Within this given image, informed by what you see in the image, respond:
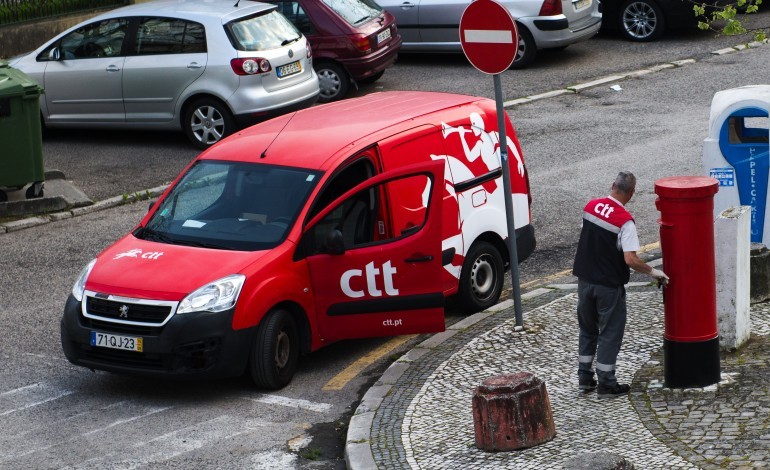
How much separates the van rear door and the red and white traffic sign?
3.33 ft

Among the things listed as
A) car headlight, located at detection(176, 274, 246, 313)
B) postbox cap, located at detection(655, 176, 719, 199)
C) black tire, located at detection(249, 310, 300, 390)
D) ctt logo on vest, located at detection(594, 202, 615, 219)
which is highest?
postbox cap, located at detection(655, 176, 719, 199)

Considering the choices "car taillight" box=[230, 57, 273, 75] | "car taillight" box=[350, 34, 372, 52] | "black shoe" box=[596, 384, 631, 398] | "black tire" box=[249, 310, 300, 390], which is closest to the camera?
"black shoe" box=[596, 384, 631, 398]

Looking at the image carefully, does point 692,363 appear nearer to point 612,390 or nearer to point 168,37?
point 612,390

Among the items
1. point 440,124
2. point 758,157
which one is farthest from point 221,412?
point 758,157

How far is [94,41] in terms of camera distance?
16.7 metres

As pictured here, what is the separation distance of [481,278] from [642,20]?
1169 cm

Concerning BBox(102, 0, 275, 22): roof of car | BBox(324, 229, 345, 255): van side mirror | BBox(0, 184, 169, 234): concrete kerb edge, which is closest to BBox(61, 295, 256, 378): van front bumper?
BBox(324, 229, 345, 255): van side mirror

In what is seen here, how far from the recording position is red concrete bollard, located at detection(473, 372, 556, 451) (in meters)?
7.57

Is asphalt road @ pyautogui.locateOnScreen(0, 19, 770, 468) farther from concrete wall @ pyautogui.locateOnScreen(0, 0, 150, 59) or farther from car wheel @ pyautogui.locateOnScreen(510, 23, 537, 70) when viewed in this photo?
concrete wall @ pyautogui.locateOnScreen(0, 0, 150, 59)

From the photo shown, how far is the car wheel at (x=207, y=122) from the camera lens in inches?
637

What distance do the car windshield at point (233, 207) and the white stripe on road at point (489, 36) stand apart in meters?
1.61

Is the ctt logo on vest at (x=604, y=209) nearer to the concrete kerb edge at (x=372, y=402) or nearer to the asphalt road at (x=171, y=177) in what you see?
the concrete kerb edge at (x=372, y=402)

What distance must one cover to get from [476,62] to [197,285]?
2806 millimetres

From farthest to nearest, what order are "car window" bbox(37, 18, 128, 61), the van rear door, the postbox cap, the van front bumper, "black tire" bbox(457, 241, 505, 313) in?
"car window" bbox(37, 18, 128, 61)
"black tire" bbox(457, 241, 505, 313)
the van rear door
the van front bumper
the postbox cap
